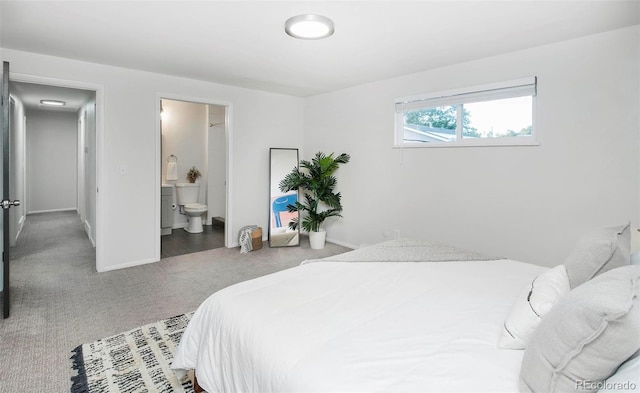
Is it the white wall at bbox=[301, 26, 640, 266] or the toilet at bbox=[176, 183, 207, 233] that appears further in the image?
the toilet at bbox=[176, 183, 207, 233]

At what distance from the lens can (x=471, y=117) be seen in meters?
3.67

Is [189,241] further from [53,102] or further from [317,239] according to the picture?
[53,102]

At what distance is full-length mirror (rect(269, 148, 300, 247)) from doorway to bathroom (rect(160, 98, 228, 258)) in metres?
1.20

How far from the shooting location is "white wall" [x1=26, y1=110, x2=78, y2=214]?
7.65 m

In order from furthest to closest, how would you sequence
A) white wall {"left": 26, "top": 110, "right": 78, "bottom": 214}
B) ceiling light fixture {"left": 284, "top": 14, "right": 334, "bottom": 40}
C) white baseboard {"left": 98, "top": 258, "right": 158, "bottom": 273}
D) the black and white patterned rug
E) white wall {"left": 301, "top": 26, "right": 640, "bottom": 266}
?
white wall {"left": 26, "top": 110, "right": 78, "bottom": 214} → white baseboard {"left": 98, "top": 258, "right": 158, "bottom": 273} → white wall {"left": 301, "top": 26, "right": 640, "bottom": 266} → ceiling light fixture {"left": 284, "top": 14, "right": 334, "bottom": 40} → the black and white patterned rug

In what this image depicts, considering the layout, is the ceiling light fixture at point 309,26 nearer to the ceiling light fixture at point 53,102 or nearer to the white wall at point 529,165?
the white wall at point 529,165

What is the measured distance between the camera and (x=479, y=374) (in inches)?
44.4

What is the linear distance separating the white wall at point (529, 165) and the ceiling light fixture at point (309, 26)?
172 centimetres

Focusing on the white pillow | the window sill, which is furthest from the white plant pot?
the white pillow

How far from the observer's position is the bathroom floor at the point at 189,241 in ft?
15.7

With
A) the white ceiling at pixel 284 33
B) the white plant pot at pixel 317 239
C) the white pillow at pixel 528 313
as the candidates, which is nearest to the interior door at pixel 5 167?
the white ceiling at pixel 284 33

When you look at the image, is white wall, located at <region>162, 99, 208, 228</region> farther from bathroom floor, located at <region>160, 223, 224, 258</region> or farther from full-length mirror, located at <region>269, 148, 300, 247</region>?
full-length mirror, located at <region>269, 148, 300, 247</region>

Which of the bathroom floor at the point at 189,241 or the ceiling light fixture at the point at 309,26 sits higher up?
the ceiling light fixture at the point at 309,26

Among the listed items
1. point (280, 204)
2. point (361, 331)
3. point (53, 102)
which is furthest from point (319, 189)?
point (53, 102)
